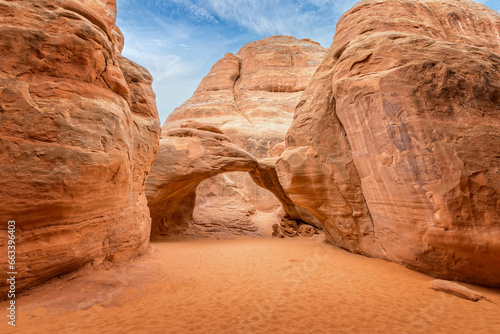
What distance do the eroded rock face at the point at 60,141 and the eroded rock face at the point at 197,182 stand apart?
4.32 metres

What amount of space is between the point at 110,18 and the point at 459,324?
40.2 feet

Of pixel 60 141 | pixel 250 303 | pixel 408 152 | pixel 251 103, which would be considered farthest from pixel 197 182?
pixel 251 103

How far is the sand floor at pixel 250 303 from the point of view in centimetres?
336

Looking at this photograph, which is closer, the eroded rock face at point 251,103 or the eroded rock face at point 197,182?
the eroded rock face at point 197,182

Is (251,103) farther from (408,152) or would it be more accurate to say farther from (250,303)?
(250,303)

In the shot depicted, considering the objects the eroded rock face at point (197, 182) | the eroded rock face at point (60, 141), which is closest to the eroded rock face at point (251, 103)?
the eroded rock face at point (197, 182)

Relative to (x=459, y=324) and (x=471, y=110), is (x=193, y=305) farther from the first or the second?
(x=471, y=110)

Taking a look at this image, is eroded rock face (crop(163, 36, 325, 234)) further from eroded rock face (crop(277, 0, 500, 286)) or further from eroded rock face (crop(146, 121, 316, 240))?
eroded rock face (crop(277, 0, 500, 286))

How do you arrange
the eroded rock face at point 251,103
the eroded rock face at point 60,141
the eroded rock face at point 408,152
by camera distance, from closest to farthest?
the eroded rock face at point 60,141 < the eroded rock face at point 408,152 < the eroded rock face at point 251,103

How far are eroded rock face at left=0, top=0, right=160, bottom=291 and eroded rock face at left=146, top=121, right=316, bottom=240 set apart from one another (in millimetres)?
4319

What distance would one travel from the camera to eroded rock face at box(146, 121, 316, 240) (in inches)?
412

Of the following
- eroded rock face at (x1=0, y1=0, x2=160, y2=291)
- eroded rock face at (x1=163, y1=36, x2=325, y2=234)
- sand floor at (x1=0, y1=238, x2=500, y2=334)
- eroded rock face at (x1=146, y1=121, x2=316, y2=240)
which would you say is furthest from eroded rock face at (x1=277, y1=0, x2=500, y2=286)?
eroded rock face at (x1=163, y1=36, x2=325, y2=234)

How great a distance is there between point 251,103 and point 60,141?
25185mm

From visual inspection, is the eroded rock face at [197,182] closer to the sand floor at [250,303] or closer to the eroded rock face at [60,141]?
the eroded rock face at [60,141]
